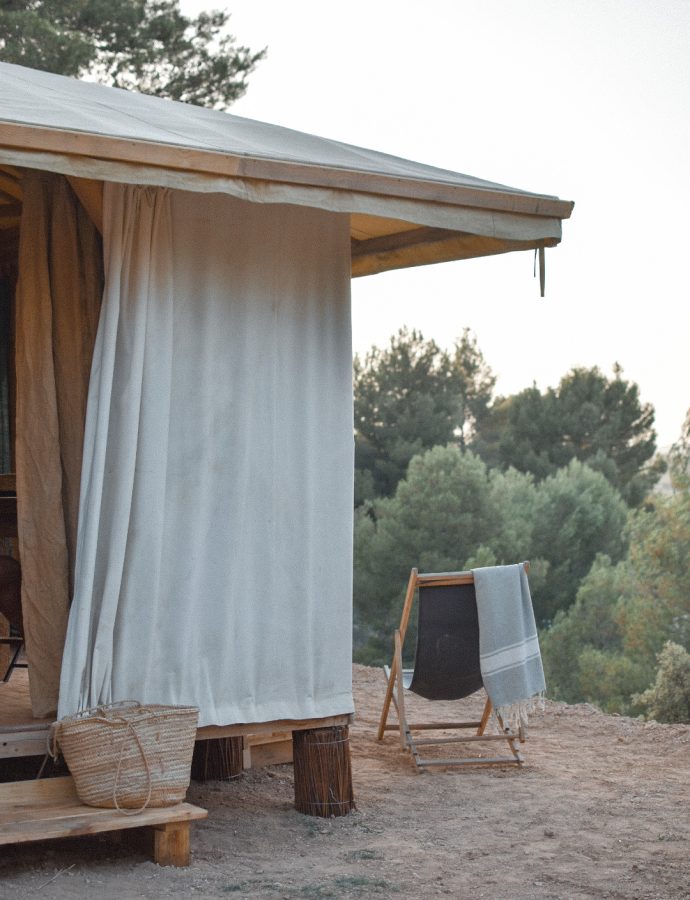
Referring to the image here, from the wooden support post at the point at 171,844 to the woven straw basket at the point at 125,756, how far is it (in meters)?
0.08

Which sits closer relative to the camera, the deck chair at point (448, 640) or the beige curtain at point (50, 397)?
the beige curtain at point (50, 397)

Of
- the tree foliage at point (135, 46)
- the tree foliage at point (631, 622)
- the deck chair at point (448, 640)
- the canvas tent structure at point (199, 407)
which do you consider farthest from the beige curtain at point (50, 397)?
the tree foliage at point (631, 622)

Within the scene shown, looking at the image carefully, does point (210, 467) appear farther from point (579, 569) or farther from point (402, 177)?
point (579, 569)

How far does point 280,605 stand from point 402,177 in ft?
5.31

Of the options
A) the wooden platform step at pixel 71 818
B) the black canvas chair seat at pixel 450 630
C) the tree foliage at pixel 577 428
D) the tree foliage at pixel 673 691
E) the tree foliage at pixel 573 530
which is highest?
the tree foliage at pixel 577 428

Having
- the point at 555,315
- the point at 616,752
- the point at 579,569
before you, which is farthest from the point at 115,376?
the point at 555,315

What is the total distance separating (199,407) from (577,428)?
72.7 feet

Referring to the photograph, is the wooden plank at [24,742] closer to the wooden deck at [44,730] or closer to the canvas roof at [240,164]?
the wooden deck at [44,730]

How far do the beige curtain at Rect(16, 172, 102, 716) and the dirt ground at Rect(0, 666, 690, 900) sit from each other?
72 centimetres

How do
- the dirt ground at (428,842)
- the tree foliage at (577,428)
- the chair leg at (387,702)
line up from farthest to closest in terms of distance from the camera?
the tree foliage at (577,428) < the chair leg at (387,702) < the dirt ground at (428,842)

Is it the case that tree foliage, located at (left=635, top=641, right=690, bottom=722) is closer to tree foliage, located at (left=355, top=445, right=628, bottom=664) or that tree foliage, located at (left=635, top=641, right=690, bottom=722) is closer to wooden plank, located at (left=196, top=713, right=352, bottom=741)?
tree foliage, located at (left=355, top=445, right=628, bottom=664)

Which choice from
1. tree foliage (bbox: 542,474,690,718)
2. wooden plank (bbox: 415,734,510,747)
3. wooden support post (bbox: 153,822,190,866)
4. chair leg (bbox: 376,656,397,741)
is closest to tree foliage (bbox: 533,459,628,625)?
tree foliage (bbox: 542,474,690,718)

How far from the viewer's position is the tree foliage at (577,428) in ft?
82.6

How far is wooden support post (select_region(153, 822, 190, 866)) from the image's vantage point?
3.55 meters
